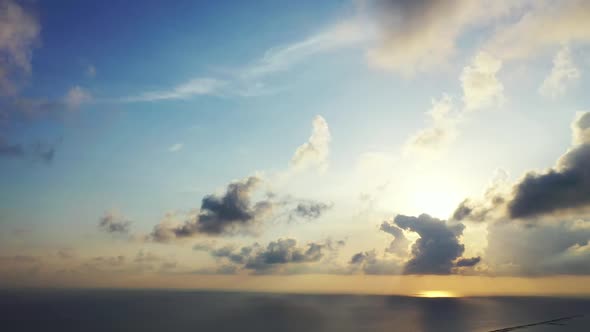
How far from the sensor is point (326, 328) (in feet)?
649

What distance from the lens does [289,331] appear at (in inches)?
7215

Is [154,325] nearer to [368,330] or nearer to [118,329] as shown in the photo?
[118,329]

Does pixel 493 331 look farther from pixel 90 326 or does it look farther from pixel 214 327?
pixel 90 326

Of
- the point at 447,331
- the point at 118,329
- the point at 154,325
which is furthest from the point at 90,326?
the point at 447,331

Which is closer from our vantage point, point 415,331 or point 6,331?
point 6,331

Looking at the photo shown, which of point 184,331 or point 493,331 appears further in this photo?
point 493,331

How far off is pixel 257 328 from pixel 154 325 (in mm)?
63481

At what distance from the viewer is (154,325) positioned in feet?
638

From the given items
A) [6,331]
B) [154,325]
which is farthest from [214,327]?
[6,331]

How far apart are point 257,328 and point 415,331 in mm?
96741

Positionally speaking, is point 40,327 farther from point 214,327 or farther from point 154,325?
point 214,327

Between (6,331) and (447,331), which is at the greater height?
(6,331)

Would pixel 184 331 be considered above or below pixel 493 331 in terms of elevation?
above

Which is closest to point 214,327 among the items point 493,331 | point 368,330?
point 368,330
